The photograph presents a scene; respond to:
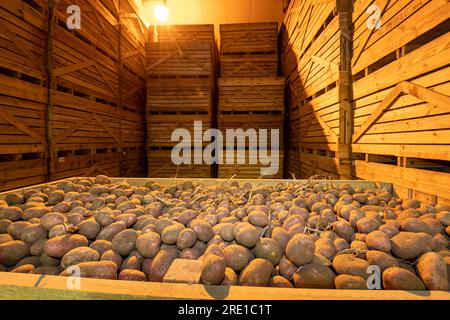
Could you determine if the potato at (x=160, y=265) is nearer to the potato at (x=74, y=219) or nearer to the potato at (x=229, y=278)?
the potato at (x=229, y=278)

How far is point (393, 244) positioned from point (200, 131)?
24.5 feet

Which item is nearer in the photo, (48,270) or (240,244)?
(48,270)

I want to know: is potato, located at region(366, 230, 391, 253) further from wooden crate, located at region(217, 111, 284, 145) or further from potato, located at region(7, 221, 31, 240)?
wooden crate, located at region(217, 111, 284, 145)

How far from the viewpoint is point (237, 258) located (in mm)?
1396

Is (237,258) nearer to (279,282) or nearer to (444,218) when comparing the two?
(279,282)

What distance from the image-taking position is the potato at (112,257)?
148 centimetres

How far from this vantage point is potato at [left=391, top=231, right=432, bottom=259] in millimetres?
1434

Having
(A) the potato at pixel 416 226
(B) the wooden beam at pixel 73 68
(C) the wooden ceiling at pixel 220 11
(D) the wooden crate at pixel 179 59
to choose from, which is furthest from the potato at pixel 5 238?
(C) the wooden ceiling at pixel 220 11

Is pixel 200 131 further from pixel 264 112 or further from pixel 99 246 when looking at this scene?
pixel 99 246

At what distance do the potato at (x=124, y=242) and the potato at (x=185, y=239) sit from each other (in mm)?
320

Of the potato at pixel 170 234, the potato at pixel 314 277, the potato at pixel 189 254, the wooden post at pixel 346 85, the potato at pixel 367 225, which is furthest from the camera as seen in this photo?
the wooden post at pixel 346 85

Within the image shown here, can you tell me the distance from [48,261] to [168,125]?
293 inches

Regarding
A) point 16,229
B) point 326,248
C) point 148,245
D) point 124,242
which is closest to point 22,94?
point 16,229
